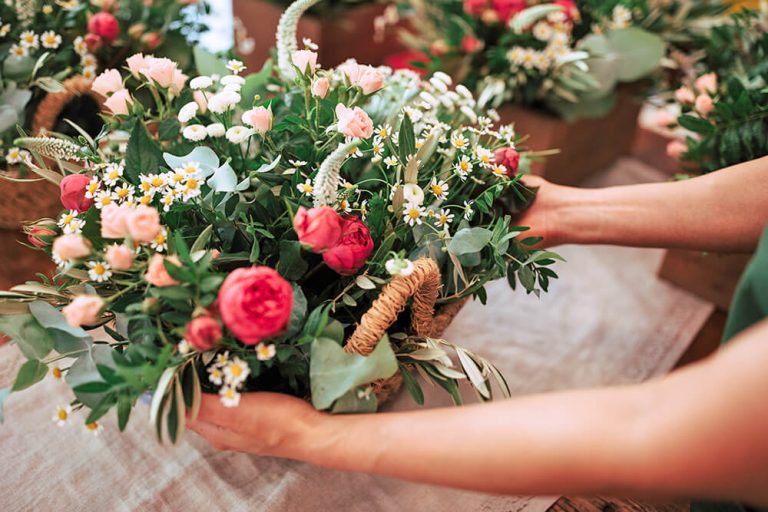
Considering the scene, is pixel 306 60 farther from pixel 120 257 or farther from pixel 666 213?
pixel 666 213

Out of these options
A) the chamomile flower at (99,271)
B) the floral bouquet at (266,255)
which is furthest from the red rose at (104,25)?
the chamomile flower at (99,271)

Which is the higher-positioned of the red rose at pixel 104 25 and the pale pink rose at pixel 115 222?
the red rose at pixel 104 25

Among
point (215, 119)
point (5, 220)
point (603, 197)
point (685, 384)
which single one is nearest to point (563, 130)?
point (603, 197)

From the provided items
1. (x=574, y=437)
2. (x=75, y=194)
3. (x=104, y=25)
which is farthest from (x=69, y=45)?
(x=574, y=437)

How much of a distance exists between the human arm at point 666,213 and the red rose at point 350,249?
12.6 inches

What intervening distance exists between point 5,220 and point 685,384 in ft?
2.83

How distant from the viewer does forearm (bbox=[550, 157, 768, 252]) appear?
70 centimetres

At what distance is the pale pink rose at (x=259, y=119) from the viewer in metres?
0.57

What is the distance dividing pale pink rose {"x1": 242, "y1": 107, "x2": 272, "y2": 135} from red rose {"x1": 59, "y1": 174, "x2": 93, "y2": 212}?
18cm

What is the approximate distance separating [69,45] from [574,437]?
88cm

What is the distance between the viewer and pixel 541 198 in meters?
0.81

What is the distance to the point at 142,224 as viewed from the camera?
45 cm

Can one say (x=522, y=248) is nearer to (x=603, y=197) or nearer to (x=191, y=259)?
(x=603, y=197)

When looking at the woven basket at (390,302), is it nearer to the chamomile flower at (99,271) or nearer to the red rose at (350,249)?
the red rose at (350,249)
